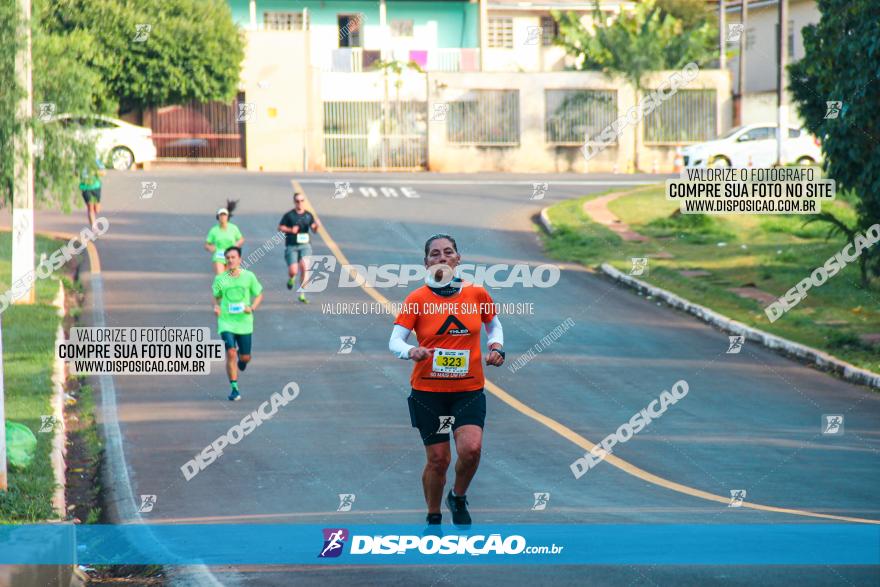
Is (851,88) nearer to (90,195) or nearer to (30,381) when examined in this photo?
(30,381)

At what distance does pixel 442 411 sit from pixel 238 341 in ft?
26.4

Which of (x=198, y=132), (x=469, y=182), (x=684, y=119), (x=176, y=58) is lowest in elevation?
(x=469, y=182)

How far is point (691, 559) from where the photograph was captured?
28.2 feet

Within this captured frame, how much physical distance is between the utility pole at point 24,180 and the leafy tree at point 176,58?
2430 cm

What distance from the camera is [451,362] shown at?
916 cm

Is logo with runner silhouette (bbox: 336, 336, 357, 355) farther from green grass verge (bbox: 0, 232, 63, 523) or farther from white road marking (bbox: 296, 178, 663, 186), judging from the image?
white road marking (bbox: 296, 178, 663, 186)

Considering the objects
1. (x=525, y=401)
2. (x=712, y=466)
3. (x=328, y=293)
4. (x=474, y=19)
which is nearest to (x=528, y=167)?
(x=474, y=19)

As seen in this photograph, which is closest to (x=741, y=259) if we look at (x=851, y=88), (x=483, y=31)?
(x=851, y=88)

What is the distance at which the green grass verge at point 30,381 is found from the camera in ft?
36.6

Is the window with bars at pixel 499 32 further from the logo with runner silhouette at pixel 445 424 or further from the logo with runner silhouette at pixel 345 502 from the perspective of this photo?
the logo with runner silhouette at pixel 445 424

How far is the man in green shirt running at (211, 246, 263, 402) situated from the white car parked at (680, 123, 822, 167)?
29.9m

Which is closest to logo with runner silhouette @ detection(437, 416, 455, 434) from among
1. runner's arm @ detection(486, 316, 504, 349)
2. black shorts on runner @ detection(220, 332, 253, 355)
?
runner's arm @ detection(486, 316, 504, 349)

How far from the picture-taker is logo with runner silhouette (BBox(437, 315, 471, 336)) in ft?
30.1

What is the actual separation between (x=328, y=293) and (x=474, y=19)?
3981 centimetres
